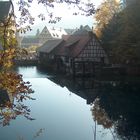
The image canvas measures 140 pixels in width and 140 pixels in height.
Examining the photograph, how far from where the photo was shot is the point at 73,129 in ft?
61.0

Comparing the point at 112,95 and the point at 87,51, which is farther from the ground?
the point at 87,51

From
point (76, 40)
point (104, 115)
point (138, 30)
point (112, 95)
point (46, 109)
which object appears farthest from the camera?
point (76, 40)

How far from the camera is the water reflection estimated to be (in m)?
19.5

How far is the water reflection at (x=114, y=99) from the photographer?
19.5m

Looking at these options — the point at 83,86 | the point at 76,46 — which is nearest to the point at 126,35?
the point at 83,86

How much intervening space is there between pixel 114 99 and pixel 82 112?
5.06 metres

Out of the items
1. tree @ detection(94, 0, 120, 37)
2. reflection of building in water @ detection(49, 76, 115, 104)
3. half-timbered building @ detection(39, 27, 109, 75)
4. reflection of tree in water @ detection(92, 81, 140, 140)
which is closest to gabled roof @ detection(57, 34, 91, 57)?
half-timbered building @ detection(39, 27, 109, 75)

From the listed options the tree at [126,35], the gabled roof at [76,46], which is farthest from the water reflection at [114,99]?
the gabled roof at [76,46]

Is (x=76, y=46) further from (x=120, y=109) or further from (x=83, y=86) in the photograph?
(x=120, y=109)

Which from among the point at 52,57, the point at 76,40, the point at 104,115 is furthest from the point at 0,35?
the point at 52,57

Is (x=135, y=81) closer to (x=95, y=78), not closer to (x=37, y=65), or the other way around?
(x=95, y=78)

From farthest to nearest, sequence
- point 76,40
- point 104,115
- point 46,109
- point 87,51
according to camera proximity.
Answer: point 76,40 < point 87,51 < point 46,109 < point 104,115

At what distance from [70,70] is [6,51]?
3828 centimetres

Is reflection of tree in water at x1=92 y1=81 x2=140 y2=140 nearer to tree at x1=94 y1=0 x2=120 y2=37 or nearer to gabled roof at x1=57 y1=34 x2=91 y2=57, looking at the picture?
gabled roof at x1=57 y1=34 x2=91 y2=57
